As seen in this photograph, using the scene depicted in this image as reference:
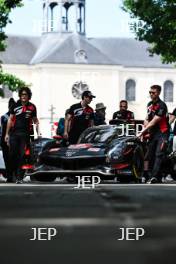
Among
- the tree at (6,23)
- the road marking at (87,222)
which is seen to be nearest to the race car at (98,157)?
the tree at (6,23)

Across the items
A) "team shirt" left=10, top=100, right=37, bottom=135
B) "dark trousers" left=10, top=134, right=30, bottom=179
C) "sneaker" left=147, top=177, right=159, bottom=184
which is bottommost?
"sneaker" left=147, top=177, right=159, bottom=184

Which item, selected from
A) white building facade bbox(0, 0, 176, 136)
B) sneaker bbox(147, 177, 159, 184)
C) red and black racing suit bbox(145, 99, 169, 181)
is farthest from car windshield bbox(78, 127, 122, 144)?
white building facade bbox(0, 0, 176, 136)

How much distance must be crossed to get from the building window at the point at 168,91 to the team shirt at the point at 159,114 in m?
127

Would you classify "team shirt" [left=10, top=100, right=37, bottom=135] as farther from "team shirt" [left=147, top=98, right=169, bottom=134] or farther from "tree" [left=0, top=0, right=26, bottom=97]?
"tree" [left=0, top=0, right=26, bottom=97]

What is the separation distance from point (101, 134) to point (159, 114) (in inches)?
85.5

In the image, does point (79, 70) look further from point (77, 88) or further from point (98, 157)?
point (98, 157)

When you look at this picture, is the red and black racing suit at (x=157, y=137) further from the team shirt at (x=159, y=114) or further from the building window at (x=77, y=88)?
the building window at (x=77, y=88)

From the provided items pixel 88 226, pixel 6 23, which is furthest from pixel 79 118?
pixel 6 23

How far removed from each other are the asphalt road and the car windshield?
758cm

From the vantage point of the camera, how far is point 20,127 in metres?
20.4

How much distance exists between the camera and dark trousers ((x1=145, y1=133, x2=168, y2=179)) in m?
19.8

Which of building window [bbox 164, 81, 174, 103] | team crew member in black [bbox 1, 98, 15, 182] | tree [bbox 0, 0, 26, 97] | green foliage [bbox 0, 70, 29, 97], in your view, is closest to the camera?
team crew member in black [bbox 1, 98, 15, 182]

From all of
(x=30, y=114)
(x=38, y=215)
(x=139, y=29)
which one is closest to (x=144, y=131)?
(x=30, y=114)

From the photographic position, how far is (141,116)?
147 m
